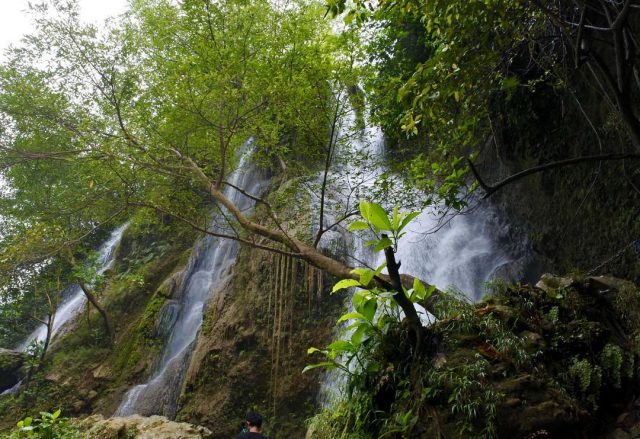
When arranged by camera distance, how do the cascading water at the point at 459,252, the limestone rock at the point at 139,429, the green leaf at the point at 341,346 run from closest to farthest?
Answer: the green leaf at the point at 341,346 < the limestone rock at the point at 139,429 < the cascading water at the point at 459,252

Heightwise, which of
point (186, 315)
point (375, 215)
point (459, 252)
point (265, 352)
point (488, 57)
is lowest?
point (375, 215)

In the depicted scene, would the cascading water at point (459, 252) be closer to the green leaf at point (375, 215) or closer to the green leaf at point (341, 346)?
the green leaf at point (341, 346)

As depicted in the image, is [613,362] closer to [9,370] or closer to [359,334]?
[359,334]

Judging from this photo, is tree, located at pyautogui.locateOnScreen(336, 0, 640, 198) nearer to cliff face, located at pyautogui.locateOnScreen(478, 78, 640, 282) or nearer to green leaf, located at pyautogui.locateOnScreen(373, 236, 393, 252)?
cliff face, located at pyautogui.locateOnScreen(478, 78, 640, 282)

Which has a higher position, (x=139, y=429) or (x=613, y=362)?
(x=613, y=362)

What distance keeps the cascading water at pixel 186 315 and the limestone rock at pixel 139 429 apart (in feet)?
8.89

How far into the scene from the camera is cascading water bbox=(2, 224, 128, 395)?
621 inches

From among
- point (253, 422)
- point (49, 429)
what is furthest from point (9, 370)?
point (253, 422)

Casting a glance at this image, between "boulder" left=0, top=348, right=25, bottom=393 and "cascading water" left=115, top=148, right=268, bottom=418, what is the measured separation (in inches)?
214

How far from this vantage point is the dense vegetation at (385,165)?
11.8ft

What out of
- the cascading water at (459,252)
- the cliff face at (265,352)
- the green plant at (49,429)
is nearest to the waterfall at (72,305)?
the cliff face at (265,352)

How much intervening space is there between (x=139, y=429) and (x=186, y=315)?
5658 mm

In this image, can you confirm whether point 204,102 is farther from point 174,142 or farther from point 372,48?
point 372,48

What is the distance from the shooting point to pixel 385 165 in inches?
325
